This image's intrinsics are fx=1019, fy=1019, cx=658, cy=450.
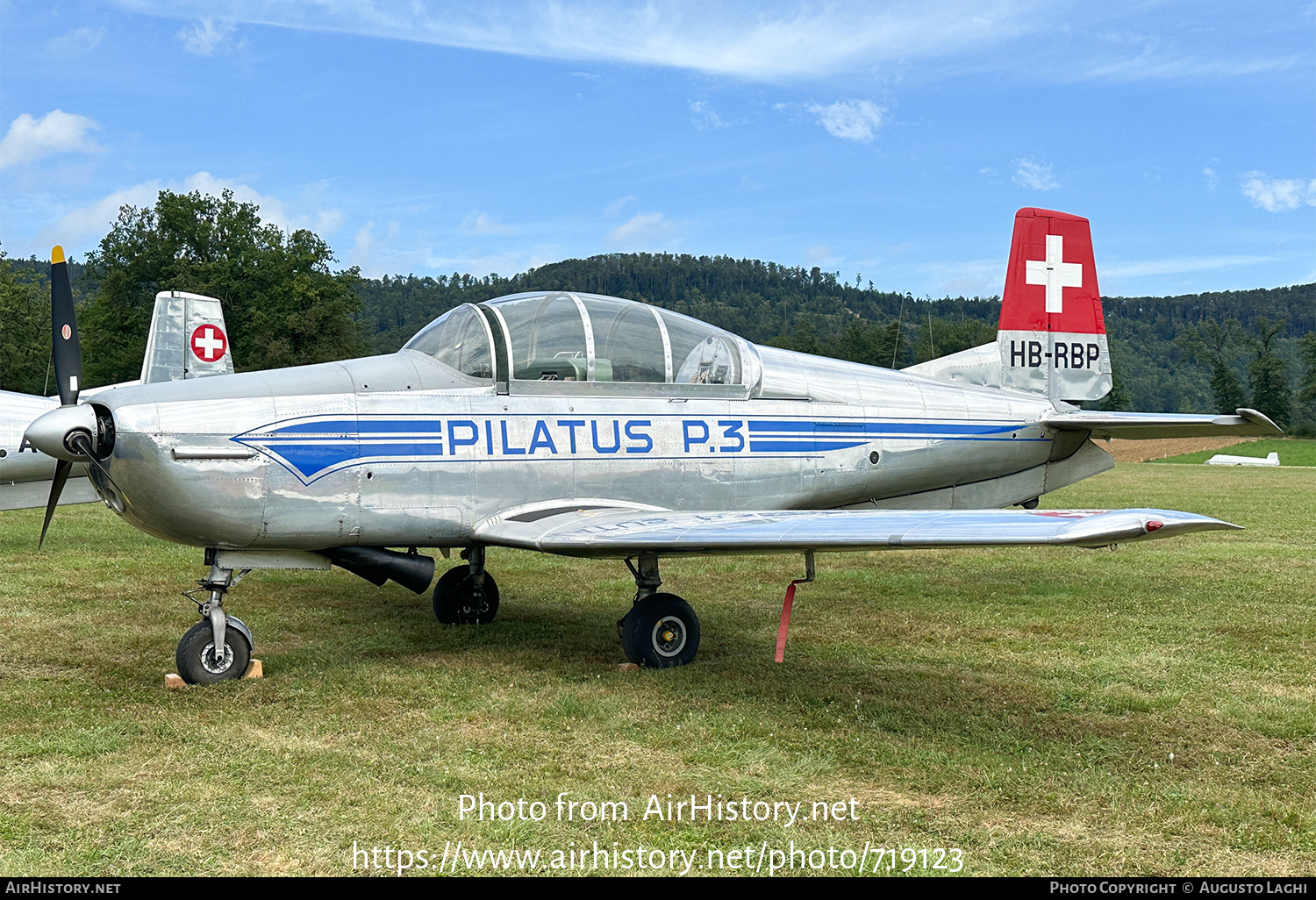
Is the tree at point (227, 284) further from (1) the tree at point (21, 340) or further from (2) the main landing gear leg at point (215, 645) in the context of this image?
(2) the main landing gear leg at point (215, 645)

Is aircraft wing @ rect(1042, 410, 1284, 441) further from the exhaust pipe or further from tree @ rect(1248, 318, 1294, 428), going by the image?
tree @ rect(1248, 318, 1294, 428)

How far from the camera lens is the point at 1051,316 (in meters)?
9.20

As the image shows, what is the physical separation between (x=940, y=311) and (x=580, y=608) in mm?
143084

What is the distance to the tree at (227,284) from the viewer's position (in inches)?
1892

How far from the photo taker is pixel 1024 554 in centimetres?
1206

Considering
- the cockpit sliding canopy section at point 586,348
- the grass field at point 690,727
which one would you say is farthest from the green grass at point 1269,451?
the cockpit sliding canopy section at point 586,348

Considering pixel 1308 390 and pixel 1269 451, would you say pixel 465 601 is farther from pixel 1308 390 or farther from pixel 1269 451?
pixel 1308 390

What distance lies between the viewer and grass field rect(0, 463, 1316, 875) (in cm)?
379

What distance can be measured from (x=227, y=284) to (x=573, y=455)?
1887 inches

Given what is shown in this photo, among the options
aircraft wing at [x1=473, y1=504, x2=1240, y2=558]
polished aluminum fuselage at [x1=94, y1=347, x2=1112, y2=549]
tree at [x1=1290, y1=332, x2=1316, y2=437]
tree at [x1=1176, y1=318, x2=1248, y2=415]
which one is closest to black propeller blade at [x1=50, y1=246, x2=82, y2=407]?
polished aluminum fuselage at [x1=94, y1=347, x2=1112, y2=549]

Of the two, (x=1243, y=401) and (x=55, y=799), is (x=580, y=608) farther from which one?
(x=1243, y=401)

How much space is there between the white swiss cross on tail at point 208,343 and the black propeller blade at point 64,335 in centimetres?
949

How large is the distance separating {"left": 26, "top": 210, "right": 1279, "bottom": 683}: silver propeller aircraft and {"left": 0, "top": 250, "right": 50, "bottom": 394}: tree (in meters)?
54.7

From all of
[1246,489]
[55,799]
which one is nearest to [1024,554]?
[55,799]
